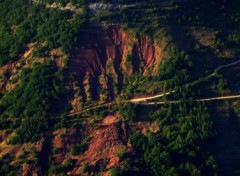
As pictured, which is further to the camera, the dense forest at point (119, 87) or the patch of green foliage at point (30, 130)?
the patch of green foliage at point (30, 130)

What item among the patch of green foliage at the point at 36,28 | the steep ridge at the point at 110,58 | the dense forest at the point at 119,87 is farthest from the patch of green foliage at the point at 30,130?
the patch of green foliage at the point at 36,28

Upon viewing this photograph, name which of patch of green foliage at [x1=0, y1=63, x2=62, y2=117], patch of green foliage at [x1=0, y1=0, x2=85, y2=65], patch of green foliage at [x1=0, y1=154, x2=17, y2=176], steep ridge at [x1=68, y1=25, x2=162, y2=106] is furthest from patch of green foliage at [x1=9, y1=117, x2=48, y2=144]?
patch of green foliage at [x1=0, y1=0, x2=85, y2=65]

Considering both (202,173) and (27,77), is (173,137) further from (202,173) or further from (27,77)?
(27,77)

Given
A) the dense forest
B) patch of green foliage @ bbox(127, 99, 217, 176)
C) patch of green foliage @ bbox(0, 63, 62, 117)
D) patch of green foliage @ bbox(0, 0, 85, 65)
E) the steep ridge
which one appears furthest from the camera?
patch of green foliage @ bbox(0, 0, 85, 65)

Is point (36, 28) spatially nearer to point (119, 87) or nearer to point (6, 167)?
point (119, 87)

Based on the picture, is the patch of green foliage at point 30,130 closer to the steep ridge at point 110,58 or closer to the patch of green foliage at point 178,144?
the steep ridge at point 110,58

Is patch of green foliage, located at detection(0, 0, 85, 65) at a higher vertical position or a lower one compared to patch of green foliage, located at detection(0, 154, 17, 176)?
higher

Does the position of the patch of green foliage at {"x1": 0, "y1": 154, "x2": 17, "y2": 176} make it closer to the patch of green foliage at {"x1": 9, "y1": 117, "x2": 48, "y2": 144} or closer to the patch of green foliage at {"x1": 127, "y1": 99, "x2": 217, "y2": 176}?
the patch of green foliage at {"x1": 9, "y1": 117, "x2": 48, "y2": 144}

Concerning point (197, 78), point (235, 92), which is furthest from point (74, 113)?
Result: point (235, 92)

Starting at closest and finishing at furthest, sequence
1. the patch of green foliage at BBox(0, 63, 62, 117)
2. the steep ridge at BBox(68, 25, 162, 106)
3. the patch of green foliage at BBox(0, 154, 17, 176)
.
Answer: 1. the patch of green foliage at BBox(0, 154, 17, 176)
2. the patch of green foliage at BBox(0, 63, 62, 117)
3. the steep ridge at BBox(68, 25, 162, 106)
